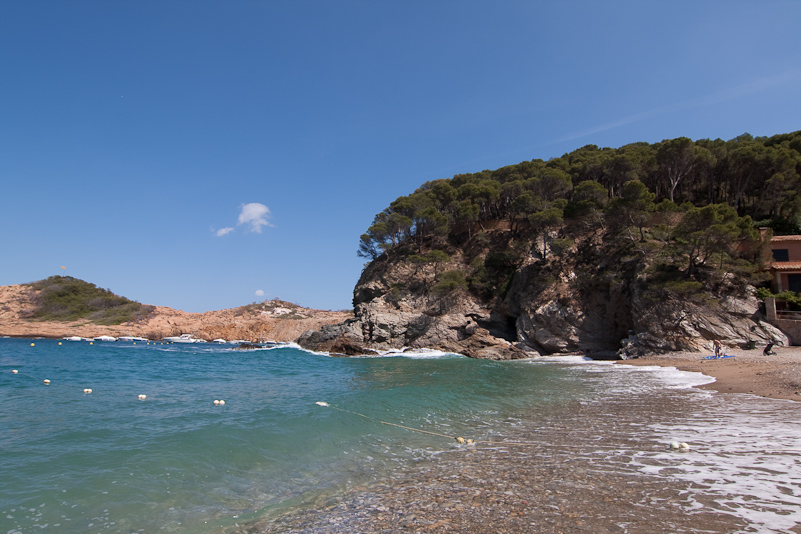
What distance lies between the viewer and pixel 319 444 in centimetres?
891

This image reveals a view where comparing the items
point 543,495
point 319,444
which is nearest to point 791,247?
point 543,495

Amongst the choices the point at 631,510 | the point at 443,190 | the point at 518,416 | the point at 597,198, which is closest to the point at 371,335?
the point at 443,190

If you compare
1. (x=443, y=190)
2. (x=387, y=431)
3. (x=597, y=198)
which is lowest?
(x=387, y=431)

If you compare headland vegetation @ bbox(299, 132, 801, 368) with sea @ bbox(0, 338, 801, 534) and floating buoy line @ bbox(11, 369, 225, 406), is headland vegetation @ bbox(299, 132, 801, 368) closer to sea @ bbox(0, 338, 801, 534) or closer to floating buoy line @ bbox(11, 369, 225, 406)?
sea @ bbox(0, 338, 801, 534)

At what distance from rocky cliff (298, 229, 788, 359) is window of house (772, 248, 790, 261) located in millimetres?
5643

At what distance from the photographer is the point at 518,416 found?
37.2 feet

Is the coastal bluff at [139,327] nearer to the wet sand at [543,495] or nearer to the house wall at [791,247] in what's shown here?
the house wall at [791,247]

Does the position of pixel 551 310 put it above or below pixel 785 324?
above

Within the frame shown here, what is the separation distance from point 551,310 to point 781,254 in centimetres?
1624

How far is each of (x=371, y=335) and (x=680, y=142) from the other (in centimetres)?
3409

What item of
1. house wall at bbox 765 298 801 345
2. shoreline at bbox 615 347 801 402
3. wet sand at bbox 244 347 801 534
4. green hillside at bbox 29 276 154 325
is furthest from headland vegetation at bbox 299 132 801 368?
green hillside at bbox 29 276 154 325

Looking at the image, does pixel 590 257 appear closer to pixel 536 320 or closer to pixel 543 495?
pixel 536 320

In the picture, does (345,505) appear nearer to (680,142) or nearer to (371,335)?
(371,335)

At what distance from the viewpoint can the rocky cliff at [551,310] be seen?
27180mm
